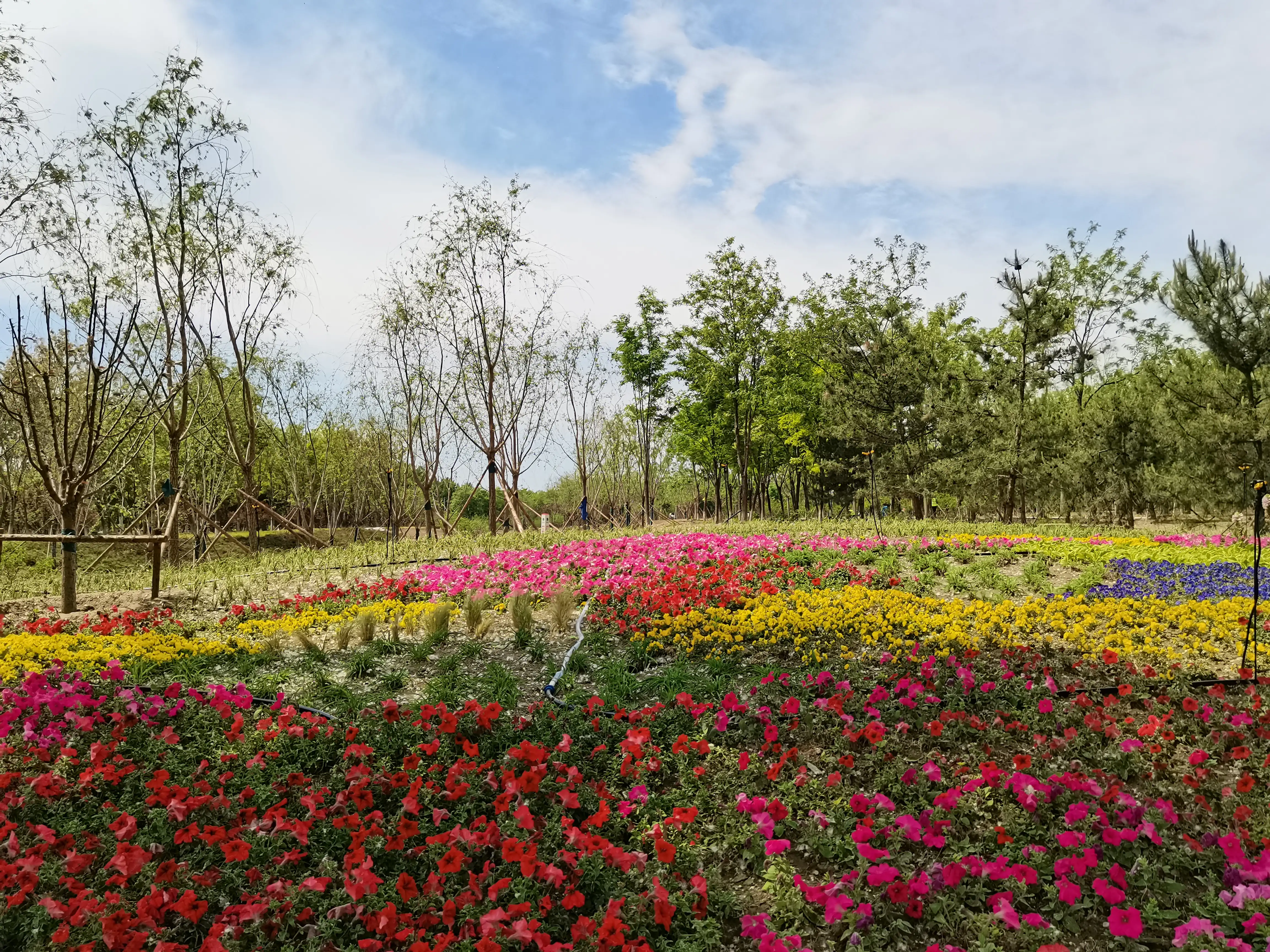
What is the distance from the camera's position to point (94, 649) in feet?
19.2

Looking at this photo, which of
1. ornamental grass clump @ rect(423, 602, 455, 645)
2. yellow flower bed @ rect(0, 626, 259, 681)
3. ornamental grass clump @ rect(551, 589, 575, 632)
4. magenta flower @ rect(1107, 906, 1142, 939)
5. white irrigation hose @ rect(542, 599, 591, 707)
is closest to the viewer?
magenta flower @ rect(1107, 906, 1142, 939)

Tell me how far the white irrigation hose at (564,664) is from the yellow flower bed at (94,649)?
9.47 feet

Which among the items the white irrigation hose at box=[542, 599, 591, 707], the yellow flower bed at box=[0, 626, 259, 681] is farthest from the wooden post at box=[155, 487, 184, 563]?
the white irrigation hose at box=[542, 599, 591, 707]

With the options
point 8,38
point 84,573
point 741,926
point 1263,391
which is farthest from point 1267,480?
point 84,573

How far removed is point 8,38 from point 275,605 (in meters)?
7.18

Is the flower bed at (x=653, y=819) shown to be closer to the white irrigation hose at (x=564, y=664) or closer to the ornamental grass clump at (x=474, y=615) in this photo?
the white irrigation hose at (x=564, y=664)

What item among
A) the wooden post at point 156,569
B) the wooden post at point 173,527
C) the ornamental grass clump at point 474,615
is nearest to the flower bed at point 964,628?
the ornamental grass clump at point 474,615

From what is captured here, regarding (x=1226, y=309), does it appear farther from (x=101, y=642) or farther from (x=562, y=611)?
(x=101, y=642)

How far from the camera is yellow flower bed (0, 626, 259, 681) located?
17.9ft

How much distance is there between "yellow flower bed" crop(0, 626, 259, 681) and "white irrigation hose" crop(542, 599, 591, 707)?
9.47 feet

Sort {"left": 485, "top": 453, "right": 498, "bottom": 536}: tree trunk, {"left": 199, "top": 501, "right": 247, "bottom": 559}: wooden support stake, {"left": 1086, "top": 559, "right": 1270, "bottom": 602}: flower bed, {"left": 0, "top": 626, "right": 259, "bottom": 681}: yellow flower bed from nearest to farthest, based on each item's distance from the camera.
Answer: {"left": 0, "top": 626, "right": 259, "bottom": 681}: yellow flower bed, {"left": 1086, "top": 559, "right": 1270, "bottom": 602}: flower bed, {"left": 199, "top": 501, "right": 247, "bottom": 559}: wooden support stake, {"left": 485, "top": 453, "right": 498, "bottom": 536}: tree trunk

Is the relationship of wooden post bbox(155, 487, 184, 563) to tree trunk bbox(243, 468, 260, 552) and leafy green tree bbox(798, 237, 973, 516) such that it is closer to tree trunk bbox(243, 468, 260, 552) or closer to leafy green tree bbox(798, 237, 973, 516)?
tree trunk bbox(243, 468, 260, 552)

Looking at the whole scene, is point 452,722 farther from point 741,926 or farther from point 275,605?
point 275,605

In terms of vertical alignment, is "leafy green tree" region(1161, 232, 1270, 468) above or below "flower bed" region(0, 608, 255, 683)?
above
